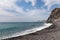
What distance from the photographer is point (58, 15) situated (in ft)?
333

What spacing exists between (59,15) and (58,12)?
21.9 ft

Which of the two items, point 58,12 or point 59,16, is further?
point 58,12

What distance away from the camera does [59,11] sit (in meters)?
107

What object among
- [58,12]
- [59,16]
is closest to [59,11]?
[58,12]

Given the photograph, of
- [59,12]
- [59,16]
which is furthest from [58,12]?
[59,16]

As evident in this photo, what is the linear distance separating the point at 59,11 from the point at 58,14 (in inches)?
190

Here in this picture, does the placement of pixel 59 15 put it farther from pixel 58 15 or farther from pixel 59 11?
pixel 59 11

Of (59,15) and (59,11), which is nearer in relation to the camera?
(59,15)

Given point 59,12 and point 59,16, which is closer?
point 59,16

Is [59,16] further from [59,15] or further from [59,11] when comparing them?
[59,11]

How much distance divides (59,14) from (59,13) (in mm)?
2012

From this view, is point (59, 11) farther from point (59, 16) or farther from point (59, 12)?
point (59, 16)

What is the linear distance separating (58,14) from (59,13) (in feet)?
4.84

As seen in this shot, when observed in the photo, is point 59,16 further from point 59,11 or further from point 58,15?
point 59,11
